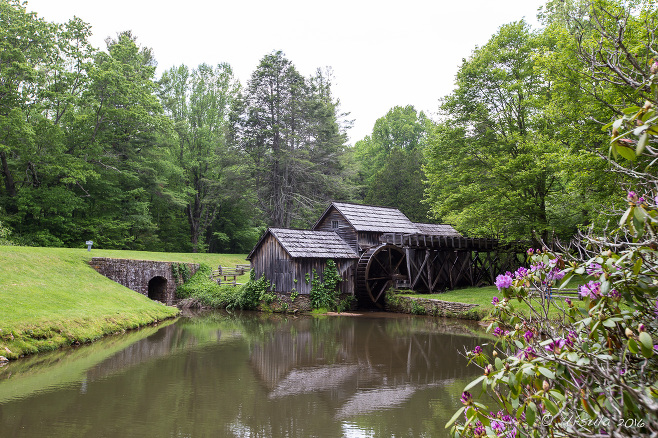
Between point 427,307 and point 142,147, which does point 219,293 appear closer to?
point 427,307

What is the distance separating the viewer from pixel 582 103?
14195 millimetres

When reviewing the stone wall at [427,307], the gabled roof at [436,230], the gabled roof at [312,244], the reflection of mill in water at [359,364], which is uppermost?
the gabled roof at [436,230]

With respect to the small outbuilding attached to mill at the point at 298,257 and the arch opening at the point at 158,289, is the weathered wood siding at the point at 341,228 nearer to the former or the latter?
the small outbuilding attached to mill at the point at 298,257

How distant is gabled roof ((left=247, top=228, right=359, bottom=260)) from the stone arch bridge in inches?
190

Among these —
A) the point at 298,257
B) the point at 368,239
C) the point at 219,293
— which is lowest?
the point at 219,293

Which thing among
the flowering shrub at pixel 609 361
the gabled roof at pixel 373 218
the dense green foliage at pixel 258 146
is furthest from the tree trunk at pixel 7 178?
the flowering shrub at pixel 609 361

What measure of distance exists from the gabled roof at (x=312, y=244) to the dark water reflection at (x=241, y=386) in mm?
7393

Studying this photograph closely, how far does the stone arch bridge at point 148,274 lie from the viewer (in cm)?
2283

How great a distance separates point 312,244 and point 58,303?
1176 centimetres

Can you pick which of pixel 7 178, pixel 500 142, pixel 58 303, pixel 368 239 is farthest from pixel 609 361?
pixel 7 178

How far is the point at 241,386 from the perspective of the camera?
363 inches

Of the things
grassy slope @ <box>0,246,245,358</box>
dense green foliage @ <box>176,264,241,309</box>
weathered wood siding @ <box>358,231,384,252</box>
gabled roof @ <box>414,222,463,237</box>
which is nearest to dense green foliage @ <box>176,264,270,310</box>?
dense green foliage @ <box>176,264,241,309</box>

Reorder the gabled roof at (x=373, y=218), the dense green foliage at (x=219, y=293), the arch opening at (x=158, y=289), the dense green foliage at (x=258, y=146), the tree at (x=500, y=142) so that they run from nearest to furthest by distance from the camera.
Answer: the dense green foliage at (x=258, y=146) < the tree at (x=500, y=142) < the dense green foliage at (x=219, y=293) < the gabled roof at (x=373, y=218) < the arch opening at (x=158, y=289)

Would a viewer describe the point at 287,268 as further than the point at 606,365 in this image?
Yes
